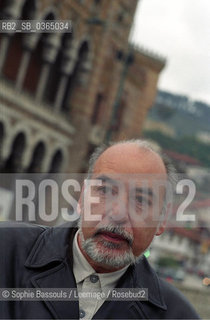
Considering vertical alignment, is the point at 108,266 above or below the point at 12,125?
above

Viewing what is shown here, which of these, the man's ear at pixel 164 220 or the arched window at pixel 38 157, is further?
the arched window at pixel 38 157

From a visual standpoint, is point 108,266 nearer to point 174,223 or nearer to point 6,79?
point 174,223

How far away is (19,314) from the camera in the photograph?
182cm

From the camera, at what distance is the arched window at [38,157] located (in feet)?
75.2

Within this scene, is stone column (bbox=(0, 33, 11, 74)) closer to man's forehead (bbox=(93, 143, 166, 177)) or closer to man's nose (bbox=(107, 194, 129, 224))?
man's forehead (bbox=(93, 143, 166, 177))

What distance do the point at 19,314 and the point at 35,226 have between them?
309 millimetres

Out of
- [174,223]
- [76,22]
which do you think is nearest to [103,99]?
[76,22]

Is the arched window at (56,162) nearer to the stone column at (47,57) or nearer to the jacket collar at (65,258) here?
the stone column at (47,57)

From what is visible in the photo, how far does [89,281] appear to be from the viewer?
1928 millimetres

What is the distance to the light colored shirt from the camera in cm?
190

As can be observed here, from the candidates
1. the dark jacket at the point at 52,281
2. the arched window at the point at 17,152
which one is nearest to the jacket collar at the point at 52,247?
the dark jacket at the point at 52,281

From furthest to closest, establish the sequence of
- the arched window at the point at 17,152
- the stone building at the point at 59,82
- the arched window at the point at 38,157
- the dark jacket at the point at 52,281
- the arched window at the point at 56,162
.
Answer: the arched window at the point at 56,162, the arched window at the point at 38,157, the arched window at the point at 17,152, the stone building at the point at 59,82, the dark jacket at the point at 52,281

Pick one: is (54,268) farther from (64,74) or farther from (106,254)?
(64,74)

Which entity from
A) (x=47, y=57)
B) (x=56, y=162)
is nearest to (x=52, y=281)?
(x=47, y=57)
